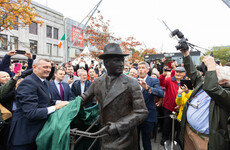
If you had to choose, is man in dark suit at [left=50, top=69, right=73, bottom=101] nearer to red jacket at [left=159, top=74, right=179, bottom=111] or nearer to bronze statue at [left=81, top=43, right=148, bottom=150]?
bronze statue at [left=81, top=43, right=148, bottom=150]

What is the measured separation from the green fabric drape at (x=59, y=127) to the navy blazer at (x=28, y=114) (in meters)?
0.13

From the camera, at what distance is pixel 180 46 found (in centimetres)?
242

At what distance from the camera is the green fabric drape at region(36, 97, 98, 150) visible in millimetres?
1835

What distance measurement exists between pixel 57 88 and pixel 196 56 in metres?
10.9

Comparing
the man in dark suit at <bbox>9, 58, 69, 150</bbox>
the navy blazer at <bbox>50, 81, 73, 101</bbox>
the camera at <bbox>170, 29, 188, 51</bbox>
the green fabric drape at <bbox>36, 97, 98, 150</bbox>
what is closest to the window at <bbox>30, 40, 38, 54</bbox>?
the navy blazer at <bbox>50, 81, 73, 101</bbox>

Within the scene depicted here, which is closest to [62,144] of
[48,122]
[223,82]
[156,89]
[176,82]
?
[48,122]

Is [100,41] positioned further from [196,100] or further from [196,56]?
[196,100]

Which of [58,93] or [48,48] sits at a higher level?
[48,48]

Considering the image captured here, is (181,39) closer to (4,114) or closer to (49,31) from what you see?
(4,114)

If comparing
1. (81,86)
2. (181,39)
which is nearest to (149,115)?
(181,39)

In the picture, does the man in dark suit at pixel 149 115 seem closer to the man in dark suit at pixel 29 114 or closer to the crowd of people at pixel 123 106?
the crowd of people at pixel 123 106

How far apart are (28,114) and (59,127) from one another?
1.53 ft

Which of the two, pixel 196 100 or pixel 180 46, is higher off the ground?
pixel 180 46

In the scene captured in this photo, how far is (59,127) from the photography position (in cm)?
190
